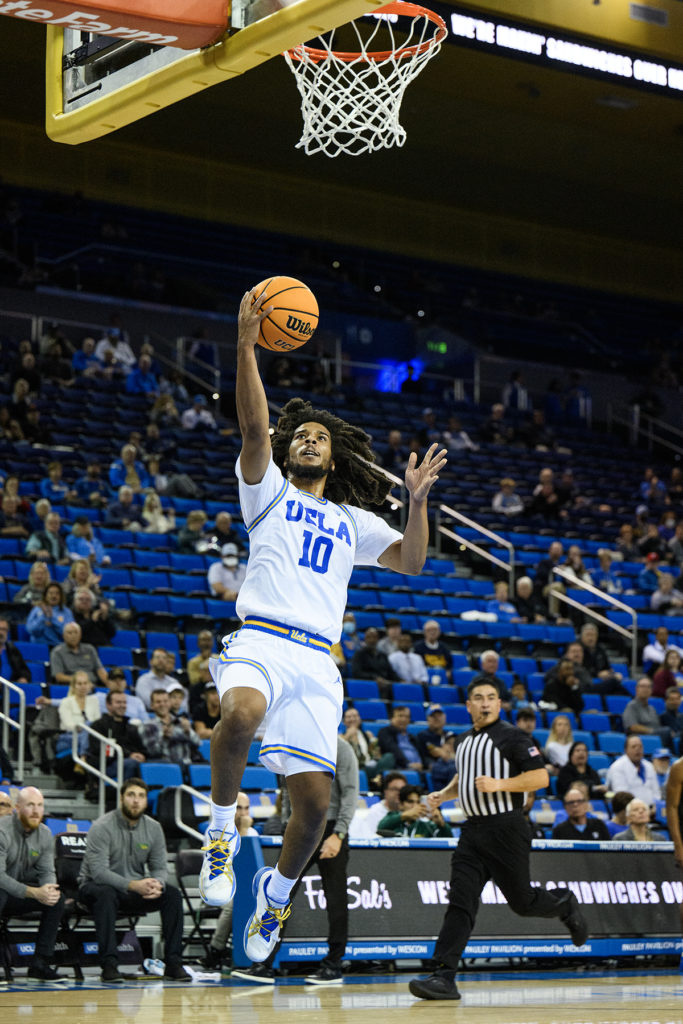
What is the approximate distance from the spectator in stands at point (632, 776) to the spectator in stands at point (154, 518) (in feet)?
21.5

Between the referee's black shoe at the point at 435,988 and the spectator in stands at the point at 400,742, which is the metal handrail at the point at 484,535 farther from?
the referee's black shoe at the point at 435,988

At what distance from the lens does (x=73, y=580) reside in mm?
15078

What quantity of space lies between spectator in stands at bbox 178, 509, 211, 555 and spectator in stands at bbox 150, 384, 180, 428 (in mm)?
4105

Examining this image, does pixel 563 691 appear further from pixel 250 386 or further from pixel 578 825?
pixel 250 386

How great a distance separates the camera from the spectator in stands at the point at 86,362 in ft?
73.4

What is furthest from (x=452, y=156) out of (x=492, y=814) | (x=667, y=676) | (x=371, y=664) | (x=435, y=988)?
(x=435, y=988)

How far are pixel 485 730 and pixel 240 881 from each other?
222 cm

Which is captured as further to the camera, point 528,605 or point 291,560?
point 528,605

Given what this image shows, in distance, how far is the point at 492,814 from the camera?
31.3ft

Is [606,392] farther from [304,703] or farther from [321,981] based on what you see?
[304,703]

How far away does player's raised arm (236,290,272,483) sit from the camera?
5.79 metres

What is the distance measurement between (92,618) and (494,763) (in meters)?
6.25

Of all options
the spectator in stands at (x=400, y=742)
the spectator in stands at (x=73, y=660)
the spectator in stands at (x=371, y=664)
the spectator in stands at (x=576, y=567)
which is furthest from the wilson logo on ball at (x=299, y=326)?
the spectator in stands at (x=576, y=567)

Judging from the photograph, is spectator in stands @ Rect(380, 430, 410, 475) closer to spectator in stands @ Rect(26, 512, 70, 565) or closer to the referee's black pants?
spectator in stands @ Rect(26, 512, 70, 565)
